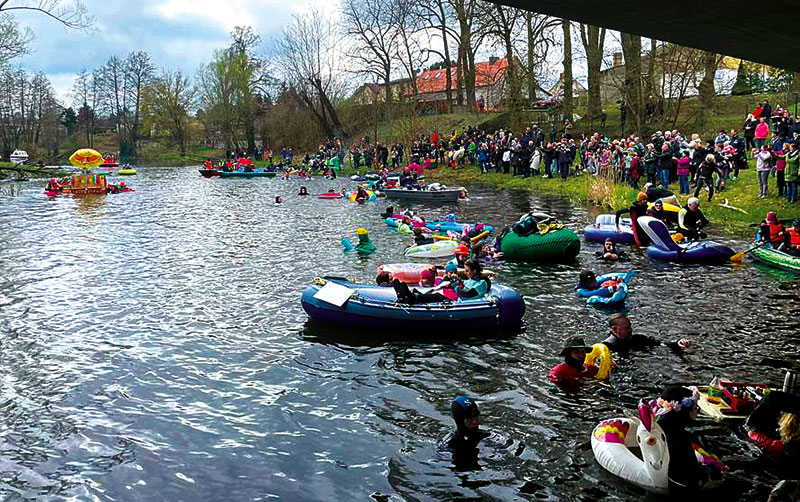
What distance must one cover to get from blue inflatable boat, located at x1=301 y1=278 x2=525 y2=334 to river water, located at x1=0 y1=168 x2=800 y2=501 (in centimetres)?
21

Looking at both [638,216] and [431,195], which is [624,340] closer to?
[638,216]

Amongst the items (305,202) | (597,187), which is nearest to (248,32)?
(305,202)

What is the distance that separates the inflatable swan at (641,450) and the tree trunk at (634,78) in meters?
28.9

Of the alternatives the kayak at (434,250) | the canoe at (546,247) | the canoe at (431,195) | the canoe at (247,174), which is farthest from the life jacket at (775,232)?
the canoe at (247,174)

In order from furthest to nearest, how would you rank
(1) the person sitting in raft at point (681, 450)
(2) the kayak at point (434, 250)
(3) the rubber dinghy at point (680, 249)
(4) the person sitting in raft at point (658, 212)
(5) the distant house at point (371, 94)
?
(5) the distant house at point (371, 94), (4) the person sitting in raft at point (658, 212), (2) the kayak at point (434, 250), (3) the rubber dinghy at point (680, 249), (1) the person sitting in raft at point (681, 450)

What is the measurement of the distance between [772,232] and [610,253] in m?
3.59

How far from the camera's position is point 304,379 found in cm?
972

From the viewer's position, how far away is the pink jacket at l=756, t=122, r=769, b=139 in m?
24.9

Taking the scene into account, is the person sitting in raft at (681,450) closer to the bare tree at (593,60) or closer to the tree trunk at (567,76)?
the bare tree at (593,60)

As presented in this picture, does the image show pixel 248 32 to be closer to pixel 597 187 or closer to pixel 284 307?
pixel 597 187

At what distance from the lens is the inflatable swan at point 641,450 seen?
6602 mm

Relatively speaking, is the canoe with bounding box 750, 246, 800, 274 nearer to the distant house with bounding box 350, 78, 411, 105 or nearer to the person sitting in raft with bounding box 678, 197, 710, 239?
the person sitting in raft with bounding box 678, 197, 710, 239

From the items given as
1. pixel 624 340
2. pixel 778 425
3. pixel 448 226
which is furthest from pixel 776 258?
pixel 778 425

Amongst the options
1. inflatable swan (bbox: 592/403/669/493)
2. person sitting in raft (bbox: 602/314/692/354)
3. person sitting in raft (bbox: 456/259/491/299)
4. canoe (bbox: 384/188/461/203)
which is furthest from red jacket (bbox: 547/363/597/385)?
canoe (bbox: 384/188/461/203)
